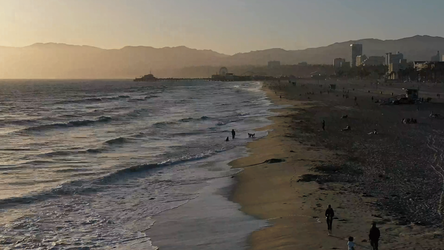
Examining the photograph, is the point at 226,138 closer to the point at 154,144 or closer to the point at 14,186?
the point at 154,144

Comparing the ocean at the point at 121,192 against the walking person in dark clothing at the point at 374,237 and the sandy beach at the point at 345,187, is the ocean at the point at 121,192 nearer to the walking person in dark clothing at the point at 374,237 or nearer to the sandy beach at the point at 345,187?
the sandy beach at the point at 345,187

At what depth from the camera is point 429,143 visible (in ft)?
82.3

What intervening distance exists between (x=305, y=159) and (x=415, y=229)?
10.5 metres

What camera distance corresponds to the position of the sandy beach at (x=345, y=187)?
11.2 metres

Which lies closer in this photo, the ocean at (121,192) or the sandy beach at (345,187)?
the sandy beach at (345,187)

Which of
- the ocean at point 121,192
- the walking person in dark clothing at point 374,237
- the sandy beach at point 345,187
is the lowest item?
the ocean at point 121,192

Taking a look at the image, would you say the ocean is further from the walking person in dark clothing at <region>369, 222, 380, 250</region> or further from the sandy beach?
the walking person in dark clothing at <region>369, 222, 380, 250</region>

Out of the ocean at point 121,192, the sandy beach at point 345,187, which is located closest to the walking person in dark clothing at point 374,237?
the sandy beach at point 345,187

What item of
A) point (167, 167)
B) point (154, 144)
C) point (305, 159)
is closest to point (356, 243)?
point (305, 159)

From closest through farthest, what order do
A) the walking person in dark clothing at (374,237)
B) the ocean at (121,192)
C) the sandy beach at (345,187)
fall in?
the walking person in dark clothing at (374,237)
the sandy beach at (345,187)
the ocean at (121,192)

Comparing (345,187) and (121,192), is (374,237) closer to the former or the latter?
(345,187)

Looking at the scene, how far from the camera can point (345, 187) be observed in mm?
15734

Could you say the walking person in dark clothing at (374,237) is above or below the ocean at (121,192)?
above

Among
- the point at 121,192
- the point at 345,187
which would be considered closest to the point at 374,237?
the point at 345,187
